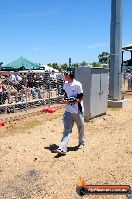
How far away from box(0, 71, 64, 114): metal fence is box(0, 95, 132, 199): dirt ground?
2611 mm

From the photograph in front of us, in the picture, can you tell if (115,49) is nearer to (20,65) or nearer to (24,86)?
(24,86)

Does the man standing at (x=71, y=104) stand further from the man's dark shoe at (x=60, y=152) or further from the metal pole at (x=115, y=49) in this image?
the metal pole at (x=115, y=49)

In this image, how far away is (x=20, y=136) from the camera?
10.9 metres

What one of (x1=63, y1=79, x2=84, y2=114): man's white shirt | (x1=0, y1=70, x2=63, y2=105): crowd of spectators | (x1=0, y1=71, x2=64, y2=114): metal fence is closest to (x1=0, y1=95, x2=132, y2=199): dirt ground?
(x1=63, y1=79, x2=84, y2=114): man's white shirt

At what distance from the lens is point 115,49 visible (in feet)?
56.2

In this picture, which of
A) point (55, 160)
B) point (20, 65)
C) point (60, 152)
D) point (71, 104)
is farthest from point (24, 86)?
point (20, 65)

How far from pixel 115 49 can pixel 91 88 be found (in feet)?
14.4

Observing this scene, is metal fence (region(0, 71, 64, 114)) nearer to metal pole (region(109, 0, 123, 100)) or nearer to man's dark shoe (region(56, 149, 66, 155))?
metal pole (region(109, 0, 123, 100))

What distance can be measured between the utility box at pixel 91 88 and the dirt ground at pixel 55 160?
0.82 m

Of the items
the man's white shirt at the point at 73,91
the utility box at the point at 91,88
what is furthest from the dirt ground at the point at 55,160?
the man's white shirt at the point at 73,91

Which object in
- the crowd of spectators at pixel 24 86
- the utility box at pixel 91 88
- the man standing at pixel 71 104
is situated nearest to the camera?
the man standing at pixel 71 104

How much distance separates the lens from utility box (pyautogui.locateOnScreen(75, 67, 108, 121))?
1334 cm

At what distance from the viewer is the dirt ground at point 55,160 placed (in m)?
6.87

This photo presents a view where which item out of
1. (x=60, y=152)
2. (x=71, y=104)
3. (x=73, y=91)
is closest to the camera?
(x=60, y=152)
